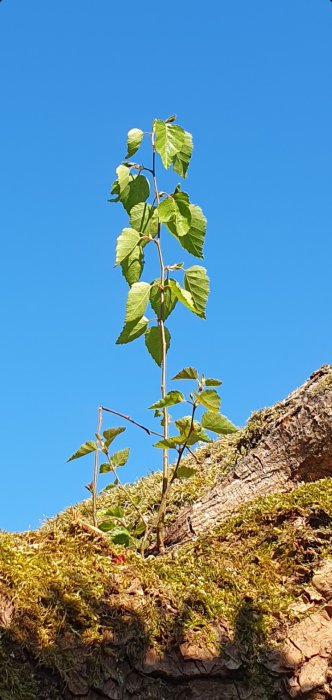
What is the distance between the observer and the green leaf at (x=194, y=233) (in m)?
4.16

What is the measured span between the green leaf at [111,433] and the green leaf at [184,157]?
1.42 meters

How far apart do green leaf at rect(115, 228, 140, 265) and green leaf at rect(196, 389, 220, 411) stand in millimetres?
892

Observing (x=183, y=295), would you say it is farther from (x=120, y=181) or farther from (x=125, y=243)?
(x=120, y=181)

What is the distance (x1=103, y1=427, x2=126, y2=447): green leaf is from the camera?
3.91 m

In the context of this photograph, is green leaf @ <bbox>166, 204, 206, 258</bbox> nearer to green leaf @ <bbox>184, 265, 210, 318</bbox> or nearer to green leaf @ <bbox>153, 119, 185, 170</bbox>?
green leaf @ <bbox>184, 265, 210, 318</bbox>

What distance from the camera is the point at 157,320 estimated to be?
4.19 m

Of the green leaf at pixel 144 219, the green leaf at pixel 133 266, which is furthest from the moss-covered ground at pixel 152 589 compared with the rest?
the green leaf at pixel 144 219

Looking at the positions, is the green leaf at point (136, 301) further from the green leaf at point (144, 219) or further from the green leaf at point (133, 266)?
the green leaf at point (144, 219)

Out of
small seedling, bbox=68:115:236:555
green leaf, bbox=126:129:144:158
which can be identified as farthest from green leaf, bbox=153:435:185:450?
green leaf, bbox=126:129:144:158

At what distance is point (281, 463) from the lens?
474cm

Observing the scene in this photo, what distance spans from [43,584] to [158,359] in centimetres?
167

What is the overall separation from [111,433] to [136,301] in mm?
678

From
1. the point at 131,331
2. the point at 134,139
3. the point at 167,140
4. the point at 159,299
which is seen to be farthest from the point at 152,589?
the point at 134,139

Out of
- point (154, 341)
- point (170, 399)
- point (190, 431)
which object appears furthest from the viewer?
point (154, 341)
